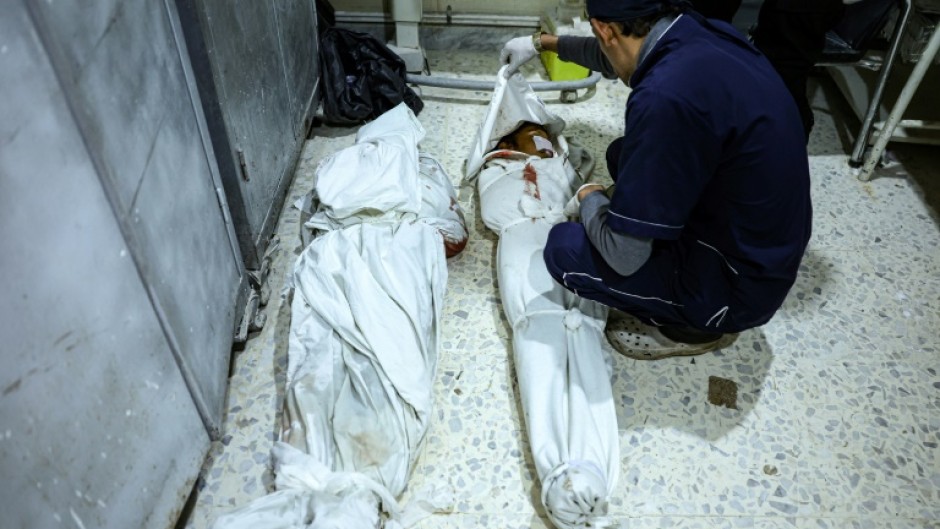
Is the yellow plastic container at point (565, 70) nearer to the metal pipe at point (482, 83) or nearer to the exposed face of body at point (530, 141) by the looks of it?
the metal pipe at point (482, 83)

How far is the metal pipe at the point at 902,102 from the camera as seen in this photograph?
1906mm

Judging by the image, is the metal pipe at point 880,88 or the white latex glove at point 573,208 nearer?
Answer: the white latex glove at point 573,208

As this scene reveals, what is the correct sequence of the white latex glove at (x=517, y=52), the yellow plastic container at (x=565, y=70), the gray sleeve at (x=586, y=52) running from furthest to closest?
the yellow plastic container at (x=565, y=70)
the white latex glove at (x=517, y=52)
the gray sleeve at (x=586, y=52)

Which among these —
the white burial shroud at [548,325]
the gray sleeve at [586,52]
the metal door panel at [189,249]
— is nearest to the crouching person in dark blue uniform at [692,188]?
the white burial shroud at [548,325]

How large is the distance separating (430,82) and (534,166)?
77 centimetres

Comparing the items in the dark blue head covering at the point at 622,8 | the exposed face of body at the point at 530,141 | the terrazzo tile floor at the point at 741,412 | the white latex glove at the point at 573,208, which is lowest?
the terrazzo tile floor at the point at 741,412

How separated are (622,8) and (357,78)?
140 cm

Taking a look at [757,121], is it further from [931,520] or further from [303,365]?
[303,365]

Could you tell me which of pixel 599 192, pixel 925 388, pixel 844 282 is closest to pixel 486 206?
pixel 599 192

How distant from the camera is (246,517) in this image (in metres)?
1.17

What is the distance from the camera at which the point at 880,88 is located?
6.95ft

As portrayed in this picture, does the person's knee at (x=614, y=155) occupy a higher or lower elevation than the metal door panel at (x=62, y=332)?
lower

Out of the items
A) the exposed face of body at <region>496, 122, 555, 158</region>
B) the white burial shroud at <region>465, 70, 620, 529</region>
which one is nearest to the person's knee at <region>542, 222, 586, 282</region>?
the white burial shroud at <region>465, 70, 620, 529</region>

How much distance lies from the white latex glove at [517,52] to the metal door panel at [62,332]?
1.31 m
